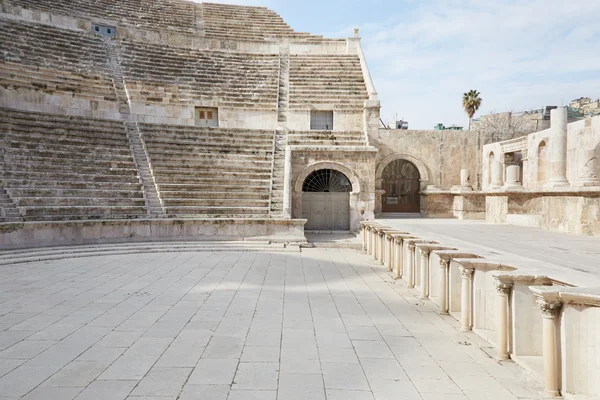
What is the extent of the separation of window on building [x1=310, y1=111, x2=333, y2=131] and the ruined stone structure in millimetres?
51

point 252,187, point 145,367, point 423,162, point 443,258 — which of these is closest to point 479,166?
point 423,162

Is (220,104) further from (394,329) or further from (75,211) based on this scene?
(394,329)

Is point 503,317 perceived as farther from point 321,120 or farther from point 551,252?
point 321,120

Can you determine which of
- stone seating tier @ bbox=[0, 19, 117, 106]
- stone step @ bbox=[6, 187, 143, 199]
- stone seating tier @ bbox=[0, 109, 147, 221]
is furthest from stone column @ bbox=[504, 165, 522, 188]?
stone seating tier @ bbox=[0, 19, 117, 106]

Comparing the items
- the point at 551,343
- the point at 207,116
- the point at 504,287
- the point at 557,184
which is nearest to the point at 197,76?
the point at 207,116

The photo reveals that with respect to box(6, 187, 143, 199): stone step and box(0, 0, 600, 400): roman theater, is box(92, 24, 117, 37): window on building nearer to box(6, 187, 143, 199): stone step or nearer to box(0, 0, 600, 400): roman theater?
box(0, 0, 600, 400): roman theater

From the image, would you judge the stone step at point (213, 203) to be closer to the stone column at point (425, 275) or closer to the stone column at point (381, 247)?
the stone column at point (381, 247)

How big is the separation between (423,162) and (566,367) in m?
19.7

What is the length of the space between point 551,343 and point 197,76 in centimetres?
2143

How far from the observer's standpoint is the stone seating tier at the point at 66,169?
13.7 metres

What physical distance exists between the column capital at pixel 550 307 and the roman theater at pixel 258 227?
2cm

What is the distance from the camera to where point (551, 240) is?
359 inches

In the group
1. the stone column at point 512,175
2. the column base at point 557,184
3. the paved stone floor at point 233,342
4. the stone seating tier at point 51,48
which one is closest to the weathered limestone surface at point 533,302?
the paved stone floor at point 233,342

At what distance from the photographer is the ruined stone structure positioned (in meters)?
14.0
